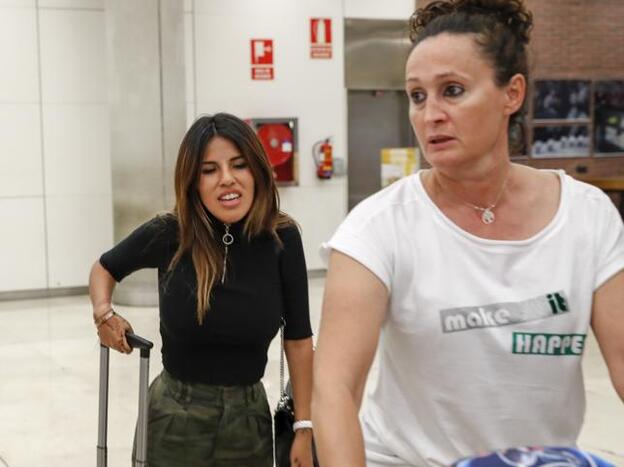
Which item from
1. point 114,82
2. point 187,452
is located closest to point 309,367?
point 187,452

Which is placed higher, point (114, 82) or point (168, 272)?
point (114, 82)

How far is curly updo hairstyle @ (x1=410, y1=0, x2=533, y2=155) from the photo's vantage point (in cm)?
165

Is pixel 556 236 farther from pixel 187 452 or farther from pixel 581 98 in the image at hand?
pixel 581 98

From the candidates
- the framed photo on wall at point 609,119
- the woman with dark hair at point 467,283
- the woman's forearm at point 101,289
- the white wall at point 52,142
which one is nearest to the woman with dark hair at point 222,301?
the woman's forearm at point 101,289

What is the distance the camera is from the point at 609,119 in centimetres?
1486

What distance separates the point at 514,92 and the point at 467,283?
349 millimetres

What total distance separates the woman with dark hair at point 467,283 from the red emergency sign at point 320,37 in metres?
9.86

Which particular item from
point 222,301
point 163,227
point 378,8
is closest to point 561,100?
point 378,8

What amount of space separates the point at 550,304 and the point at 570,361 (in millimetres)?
109

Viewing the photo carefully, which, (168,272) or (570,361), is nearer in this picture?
(570,361)

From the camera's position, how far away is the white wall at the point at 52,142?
1030 centimetres

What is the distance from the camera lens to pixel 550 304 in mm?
1652

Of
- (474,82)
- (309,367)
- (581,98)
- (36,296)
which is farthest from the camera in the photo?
(581,98)

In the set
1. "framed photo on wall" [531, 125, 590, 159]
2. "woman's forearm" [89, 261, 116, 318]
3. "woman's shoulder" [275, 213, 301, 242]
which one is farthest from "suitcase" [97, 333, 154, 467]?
"framed photo on wall" [531, 125, 590, 159]
